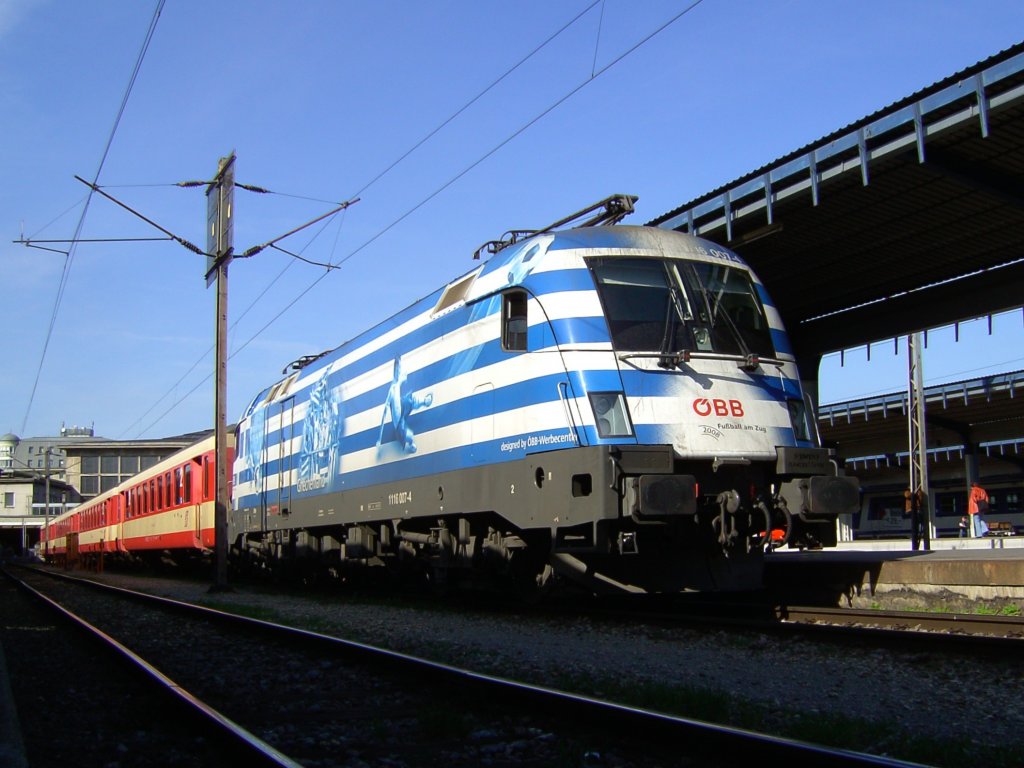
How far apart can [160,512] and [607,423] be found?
22141 mm

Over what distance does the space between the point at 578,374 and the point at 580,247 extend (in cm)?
148

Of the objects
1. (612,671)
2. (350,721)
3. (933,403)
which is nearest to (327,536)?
(612,671)

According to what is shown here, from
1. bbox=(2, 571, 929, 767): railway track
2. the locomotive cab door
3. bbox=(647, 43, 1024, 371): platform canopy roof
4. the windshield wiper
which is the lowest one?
bbox=(2, 571, 929, 767): railway track

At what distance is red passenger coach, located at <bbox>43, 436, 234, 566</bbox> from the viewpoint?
23.4 metres

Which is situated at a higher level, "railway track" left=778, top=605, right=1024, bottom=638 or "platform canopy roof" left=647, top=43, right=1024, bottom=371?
"platform canopy roof" left=647, top=43, right=1024, bottom=371

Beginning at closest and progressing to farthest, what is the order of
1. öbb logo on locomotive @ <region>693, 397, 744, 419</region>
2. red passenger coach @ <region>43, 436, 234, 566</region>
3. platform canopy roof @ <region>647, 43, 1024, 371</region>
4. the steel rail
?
the steel rail < öbb logo on locomotive @ <region>693, 397, 744, 419</region> < platform canopy roof @ <region>647, 43, 1024, 371</region> < red passenger coach @ <region>43, 436, 234, 566</region>

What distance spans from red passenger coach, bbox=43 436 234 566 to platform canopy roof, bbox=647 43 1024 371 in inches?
487

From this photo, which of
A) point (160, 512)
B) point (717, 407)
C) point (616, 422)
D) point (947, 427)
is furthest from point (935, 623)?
point (947, 427)

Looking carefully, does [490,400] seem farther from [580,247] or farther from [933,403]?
[933,403]

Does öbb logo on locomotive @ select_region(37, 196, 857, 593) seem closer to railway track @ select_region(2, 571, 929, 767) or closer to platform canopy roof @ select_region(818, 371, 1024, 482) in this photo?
railway track @ select_region(2, 571, 929, 767)

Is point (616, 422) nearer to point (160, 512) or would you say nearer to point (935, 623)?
point (935, 623)

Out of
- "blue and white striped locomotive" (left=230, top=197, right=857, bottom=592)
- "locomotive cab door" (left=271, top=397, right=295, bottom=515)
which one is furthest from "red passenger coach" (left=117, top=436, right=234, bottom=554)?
"blue and white striped locomotive" (left=230, top=197, right=857, bottom=592)

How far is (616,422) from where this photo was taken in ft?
30.3

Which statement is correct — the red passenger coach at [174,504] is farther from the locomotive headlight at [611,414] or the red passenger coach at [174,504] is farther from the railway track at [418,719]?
the railway track at [418,719]
